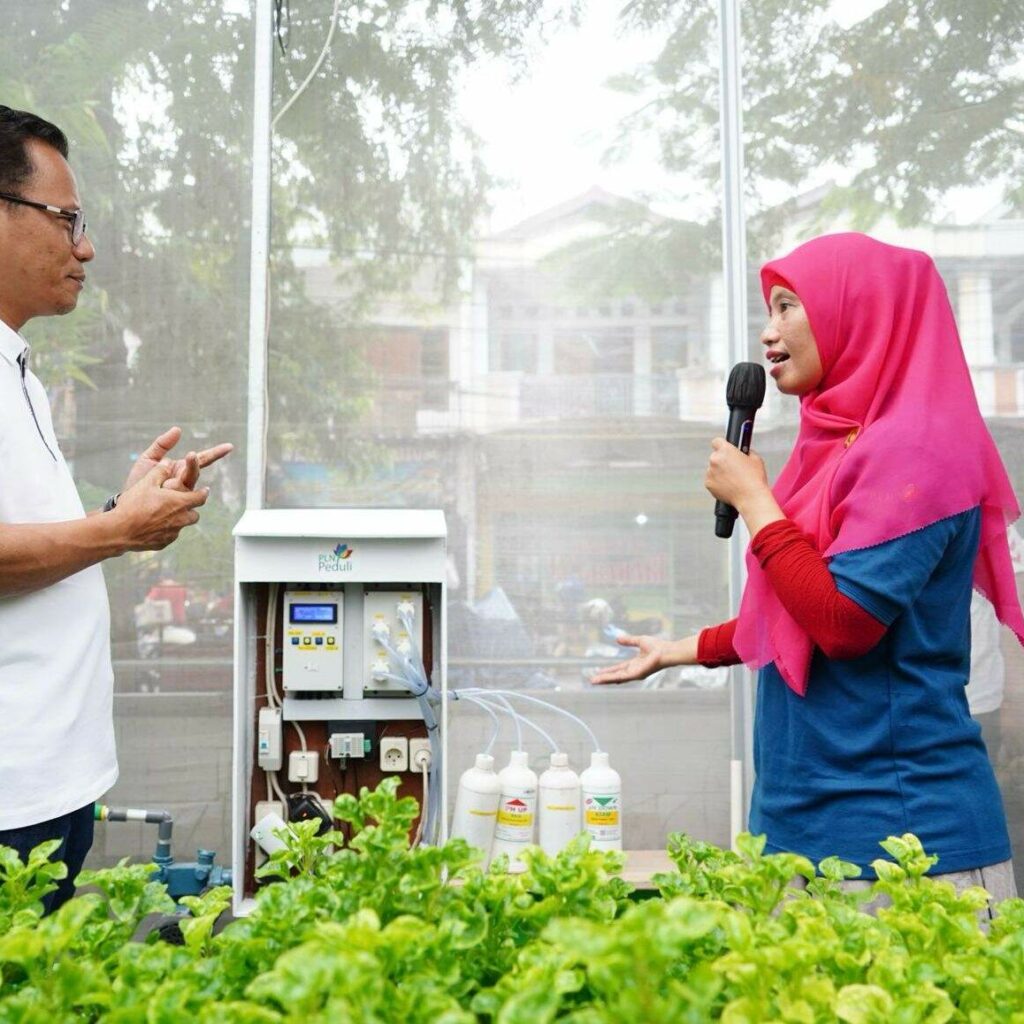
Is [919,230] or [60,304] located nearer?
[60,304]

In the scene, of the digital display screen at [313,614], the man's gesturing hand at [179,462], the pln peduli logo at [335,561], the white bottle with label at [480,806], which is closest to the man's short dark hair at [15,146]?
the man's gesturing hand at [179,462]

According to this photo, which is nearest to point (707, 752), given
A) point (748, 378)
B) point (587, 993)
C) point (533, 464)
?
point (533, 464)

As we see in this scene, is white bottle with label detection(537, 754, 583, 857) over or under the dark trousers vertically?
under

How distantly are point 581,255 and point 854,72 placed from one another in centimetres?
96

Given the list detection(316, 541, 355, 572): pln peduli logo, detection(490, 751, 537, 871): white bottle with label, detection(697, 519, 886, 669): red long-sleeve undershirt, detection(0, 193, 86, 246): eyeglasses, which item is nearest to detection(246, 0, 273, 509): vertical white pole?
detection(316, 541, 355, 572): pln peduli logo

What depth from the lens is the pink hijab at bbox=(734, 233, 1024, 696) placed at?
4.76 feet

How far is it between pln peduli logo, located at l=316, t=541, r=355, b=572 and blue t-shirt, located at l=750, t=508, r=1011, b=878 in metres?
1.07

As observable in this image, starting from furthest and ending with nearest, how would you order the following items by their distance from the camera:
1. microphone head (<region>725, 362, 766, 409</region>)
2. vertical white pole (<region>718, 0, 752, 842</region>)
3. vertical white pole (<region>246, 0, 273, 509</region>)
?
vertical white pole (<region>718, 0, 752, 842</region>) → vertical white pole (<region>246, 0, 273, 509</region>) → microphone head (<region>725, 362, 766, 409</region>)

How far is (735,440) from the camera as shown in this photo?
1.80m

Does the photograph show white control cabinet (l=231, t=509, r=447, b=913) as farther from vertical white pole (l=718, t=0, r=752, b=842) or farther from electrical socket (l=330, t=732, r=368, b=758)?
vertical white pole (l=718, t=0, r=752, b=842)

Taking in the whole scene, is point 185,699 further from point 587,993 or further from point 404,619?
point 587,993

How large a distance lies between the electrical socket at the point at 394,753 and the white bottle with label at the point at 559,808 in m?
0.35

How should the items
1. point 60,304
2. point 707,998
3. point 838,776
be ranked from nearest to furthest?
point 707,998
point 838,776
point 60,304

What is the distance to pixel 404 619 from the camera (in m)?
2.31
